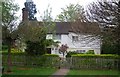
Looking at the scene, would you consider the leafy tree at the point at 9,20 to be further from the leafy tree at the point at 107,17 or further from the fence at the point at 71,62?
the fence at the point at 71,62

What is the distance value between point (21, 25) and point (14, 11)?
119 centimetres

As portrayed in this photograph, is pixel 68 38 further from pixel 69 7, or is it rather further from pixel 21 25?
pixel 21 25

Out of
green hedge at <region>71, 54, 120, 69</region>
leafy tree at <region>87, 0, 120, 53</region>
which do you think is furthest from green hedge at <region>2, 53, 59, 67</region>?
leafy tree at <region>87, 0, 120, 53</region>

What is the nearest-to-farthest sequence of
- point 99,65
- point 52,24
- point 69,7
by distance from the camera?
1. point 99,65
2. point 52,24
3. point 69,7

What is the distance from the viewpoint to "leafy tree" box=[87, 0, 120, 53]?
16.6 metres

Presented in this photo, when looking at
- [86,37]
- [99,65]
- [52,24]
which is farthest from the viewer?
[52,24]

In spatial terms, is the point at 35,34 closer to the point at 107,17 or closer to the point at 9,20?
the point at 9,20

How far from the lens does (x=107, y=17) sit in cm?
1780

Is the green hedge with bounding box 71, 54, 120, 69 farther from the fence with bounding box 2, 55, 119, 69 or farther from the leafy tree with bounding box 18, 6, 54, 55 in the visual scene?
the leafy tree with bounding box 18, 6, 54, 55

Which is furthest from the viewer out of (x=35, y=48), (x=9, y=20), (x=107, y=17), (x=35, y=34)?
(x=35, y=48)

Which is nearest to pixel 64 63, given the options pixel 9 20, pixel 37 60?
pixel 37 60

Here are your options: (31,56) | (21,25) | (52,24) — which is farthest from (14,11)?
(52,24)

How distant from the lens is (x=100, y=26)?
62.5 ft

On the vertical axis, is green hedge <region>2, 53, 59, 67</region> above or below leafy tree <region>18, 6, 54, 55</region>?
below
